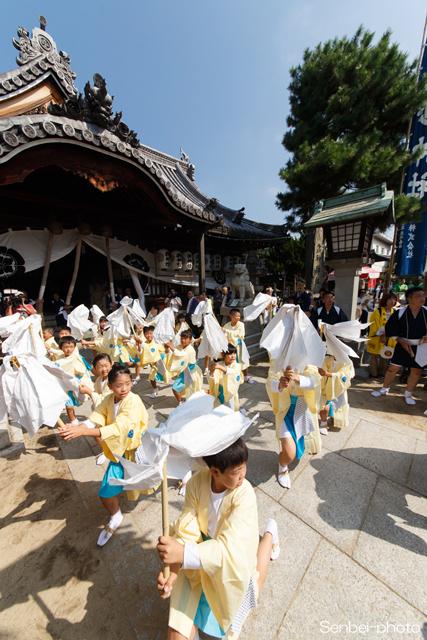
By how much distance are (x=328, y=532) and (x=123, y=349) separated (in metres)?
4.82

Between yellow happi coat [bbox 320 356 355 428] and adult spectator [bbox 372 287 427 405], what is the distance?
180 centimetres

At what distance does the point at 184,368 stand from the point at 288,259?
Answer: 725 inches

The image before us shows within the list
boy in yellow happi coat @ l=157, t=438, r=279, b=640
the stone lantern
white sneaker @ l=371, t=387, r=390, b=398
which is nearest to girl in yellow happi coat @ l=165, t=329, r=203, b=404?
boy in yellow happi coat @ l=157, t=438, r=279, b=640

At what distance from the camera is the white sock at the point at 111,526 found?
2.15 m

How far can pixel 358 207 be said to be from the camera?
216 inches

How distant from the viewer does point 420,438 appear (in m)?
3.47

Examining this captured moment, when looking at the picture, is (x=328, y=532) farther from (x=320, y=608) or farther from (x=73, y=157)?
(x=73, y=157)

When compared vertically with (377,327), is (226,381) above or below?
below

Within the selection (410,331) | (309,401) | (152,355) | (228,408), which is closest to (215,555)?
(228,408)

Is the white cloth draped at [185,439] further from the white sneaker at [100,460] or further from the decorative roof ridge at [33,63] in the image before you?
the decorative roof ridge at [33,63]

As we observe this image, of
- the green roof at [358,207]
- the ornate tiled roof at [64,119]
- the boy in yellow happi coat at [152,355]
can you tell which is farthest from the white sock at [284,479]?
the ornate tiled roof at [64,119]

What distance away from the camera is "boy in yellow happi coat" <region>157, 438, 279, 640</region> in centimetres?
127

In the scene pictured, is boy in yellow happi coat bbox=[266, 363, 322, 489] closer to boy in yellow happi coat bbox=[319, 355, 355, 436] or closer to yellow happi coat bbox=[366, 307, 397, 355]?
boy in yellow happi coat bbox=[319, 355, 355, 436]

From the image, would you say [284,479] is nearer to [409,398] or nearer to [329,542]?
[329,542]
